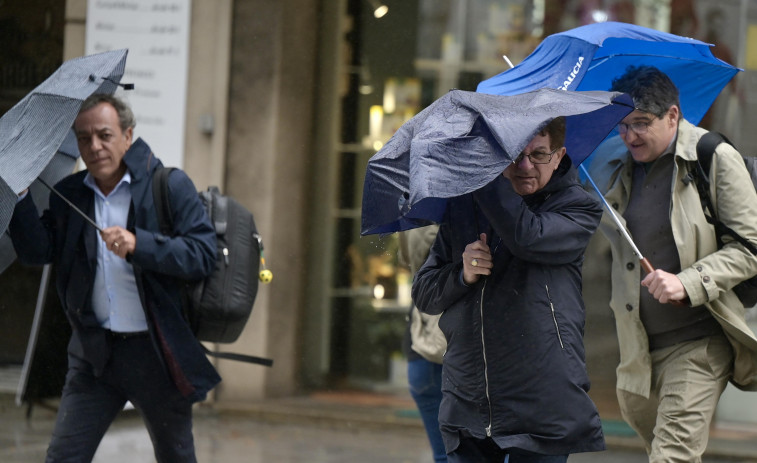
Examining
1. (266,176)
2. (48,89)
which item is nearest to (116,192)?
(48,89)

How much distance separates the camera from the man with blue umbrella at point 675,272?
14.4 feet

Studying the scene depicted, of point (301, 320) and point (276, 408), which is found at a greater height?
point (301, 320)

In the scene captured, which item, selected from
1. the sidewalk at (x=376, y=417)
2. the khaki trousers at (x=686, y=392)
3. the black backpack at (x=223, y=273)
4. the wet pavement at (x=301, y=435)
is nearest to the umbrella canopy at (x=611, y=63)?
the khaki trousers at (x=686, y=392)

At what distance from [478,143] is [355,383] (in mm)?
6028

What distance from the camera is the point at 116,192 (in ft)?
15.4

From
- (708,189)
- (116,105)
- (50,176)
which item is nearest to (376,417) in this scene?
(50,176)

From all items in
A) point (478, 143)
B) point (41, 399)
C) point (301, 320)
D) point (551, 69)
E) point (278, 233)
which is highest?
point (551, 69)

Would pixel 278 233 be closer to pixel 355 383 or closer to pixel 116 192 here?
pixel 355 383

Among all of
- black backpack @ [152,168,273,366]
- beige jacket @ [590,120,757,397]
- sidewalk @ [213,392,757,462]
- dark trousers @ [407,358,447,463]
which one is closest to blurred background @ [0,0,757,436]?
sidewalk @ [213,392,757,462]

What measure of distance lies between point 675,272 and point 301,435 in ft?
13.6

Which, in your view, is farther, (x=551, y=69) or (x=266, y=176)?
(x=266, y=176)

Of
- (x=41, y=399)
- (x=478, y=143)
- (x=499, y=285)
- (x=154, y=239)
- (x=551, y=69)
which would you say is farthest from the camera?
(x=41, y=399)

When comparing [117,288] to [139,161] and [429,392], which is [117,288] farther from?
[429,392]

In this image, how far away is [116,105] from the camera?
469 centimetres
